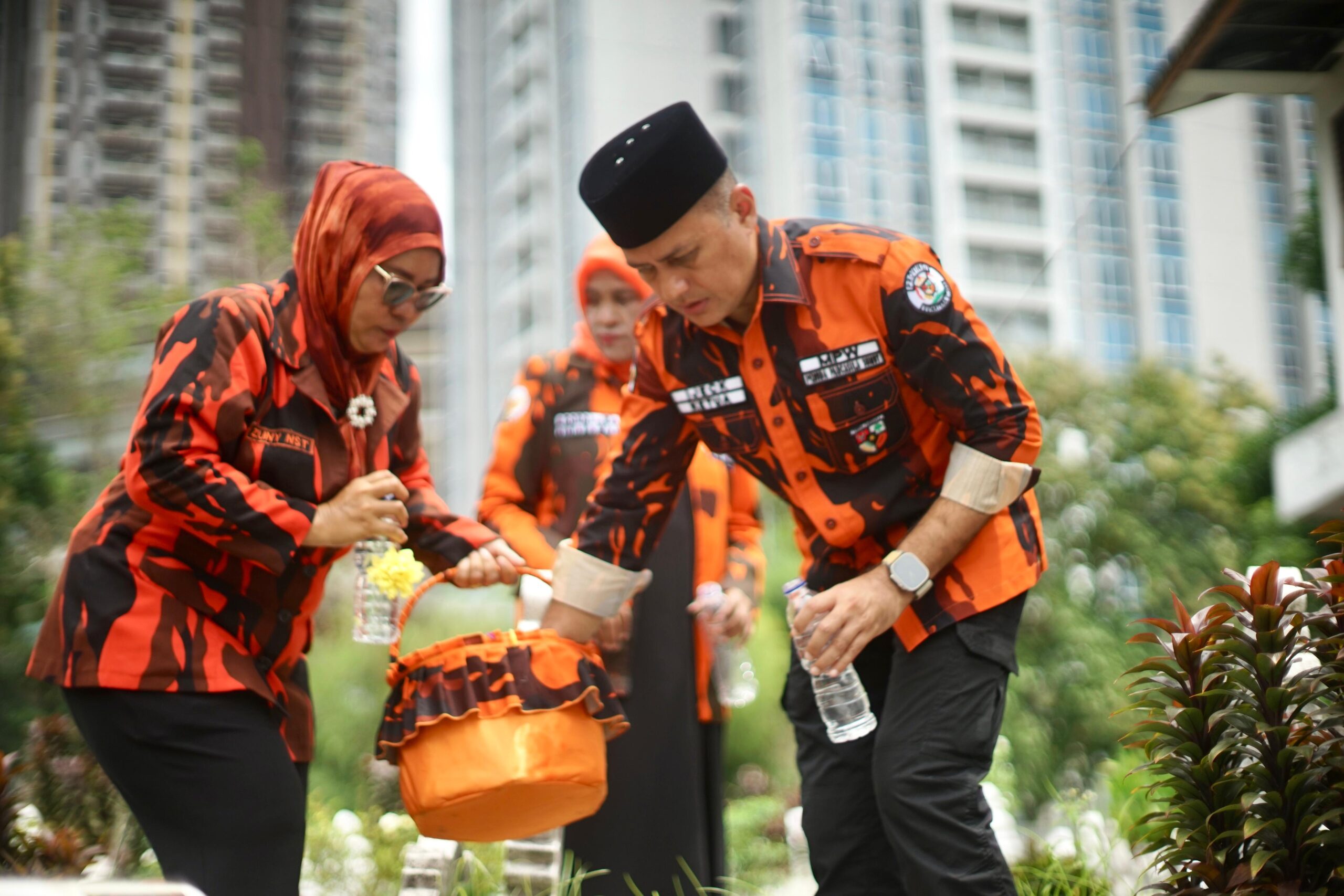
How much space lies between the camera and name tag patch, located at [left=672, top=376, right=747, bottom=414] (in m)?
2.71

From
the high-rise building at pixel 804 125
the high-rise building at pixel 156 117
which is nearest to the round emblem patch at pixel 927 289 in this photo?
the high-rise building at pixel 156 117

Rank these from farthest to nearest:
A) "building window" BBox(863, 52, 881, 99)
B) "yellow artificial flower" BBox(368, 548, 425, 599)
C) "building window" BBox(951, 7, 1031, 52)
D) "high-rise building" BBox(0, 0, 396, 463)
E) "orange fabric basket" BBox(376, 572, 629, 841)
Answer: "building window" BBox(951, 7, 1031, 52) → "building window" BBox(863, 52, 881, 99) → "high-rise building" BBox(0, 0, 396, 463) → "yellow artificial flower" BBox(368, 548, 425, 599) → "orange fabric basket" BBox(376, 572, 629, 841)

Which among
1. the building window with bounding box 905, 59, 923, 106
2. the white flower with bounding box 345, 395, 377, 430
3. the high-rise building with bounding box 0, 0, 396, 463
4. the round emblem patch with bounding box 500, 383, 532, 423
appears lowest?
the white flower with bounding box 345, 395, 377, 430

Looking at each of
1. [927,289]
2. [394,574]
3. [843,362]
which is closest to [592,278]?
[394,574]

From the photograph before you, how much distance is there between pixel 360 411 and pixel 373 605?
1.47 ft

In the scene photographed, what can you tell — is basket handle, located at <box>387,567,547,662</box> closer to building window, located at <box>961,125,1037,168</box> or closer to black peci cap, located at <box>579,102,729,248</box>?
black peci cap, located at <box>579,102,729,248</box>

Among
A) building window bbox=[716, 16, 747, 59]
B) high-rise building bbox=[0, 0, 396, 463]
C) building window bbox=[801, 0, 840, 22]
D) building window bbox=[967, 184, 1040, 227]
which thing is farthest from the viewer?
building window bbox=[967, 184, 1040, 227]

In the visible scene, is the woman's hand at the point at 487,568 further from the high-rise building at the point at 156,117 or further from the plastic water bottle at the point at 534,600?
the high-rise building at the point at 156,117

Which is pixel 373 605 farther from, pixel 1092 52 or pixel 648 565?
pixel 1092 52

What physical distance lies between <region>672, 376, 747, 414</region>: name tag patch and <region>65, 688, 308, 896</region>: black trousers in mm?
1140

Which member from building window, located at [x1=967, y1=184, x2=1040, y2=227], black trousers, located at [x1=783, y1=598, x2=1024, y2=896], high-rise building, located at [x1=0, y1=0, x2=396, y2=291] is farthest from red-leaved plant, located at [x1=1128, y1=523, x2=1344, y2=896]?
building window, located at [x1=967, y1=184, x2=1040, y2=227]

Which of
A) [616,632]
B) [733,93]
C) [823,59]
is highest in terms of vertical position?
[823,59]

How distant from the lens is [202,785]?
2375 millimetres

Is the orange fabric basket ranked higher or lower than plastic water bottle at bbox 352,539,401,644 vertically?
lower
